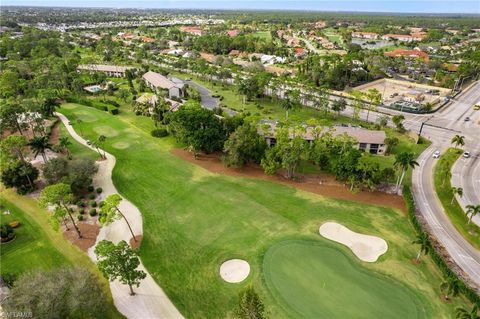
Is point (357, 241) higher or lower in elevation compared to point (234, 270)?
higher

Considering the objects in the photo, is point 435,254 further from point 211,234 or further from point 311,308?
point 211,234

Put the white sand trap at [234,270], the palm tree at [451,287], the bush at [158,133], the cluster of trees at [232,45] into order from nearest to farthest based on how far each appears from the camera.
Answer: the palm tree at [451,287] < the white sand trap at [234,270] < the bush at [158,133] < the cluster of trees at [232,45]

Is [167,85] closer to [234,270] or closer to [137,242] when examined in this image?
[137,242]

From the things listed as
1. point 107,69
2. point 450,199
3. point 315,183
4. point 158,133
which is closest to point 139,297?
point 315,183

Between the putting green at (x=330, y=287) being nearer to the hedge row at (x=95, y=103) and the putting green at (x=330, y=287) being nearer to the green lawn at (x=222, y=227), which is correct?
the green lawn at (x=222, y=227)

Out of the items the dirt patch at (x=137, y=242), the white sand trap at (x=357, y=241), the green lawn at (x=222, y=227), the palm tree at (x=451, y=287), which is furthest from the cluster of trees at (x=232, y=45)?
the palm tree at (x=451, y=287)

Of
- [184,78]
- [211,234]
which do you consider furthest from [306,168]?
[184,78]

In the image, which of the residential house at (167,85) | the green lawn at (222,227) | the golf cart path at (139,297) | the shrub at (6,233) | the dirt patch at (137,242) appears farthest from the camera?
the residential house at (167,85)
